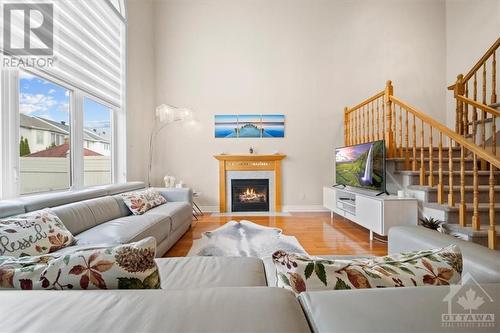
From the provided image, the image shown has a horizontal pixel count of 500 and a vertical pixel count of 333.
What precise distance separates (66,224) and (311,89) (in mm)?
4387

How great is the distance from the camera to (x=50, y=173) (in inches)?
97.0

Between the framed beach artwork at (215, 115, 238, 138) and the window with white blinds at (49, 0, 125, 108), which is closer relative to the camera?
the window with white blinds at (49, 0, 125, 108)

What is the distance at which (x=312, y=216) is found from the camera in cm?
423

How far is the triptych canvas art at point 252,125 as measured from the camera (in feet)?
15.3

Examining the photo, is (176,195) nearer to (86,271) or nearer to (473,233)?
(86,271)

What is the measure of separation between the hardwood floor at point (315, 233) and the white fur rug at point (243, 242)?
0.43 ft

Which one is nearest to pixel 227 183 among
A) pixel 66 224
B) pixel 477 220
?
pixel 66 224

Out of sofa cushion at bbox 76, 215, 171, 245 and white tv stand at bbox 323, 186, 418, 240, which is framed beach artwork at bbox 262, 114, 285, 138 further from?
sofa cushion at bbox 76, 215, 171, 245

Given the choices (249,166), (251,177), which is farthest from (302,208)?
(249,166)

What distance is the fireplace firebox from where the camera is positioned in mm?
4613

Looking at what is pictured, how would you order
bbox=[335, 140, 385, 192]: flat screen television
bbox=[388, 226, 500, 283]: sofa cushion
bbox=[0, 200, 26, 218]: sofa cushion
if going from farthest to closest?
bbox=[335, 140, 385, 192]: flat screen television
bbox=[0, 200, 26, 218]: sofa cushion
bbox=[388, 226, 500, 283]: sofa cushion

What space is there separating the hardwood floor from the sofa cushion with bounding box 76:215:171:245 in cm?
40

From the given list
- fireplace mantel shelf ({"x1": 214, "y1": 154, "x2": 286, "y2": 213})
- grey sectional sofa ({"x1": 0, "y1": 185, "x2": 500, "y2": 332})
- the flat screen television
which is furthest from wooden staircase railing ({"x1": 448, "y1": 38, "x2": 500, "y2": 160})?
grey sectional sofa ({"x1": 0, "y1": 185, "x2": 500, "y2": 332})

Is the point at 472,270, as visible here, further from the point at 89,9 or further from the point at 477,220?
the point at 89,9
